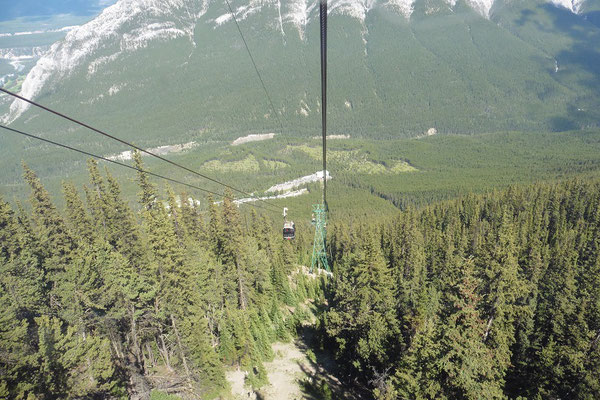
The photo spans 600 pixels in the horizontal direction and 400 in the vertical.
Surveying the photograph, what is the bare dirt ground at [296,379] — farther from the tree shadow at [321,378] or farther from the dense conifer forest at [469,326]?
the dense conifer forest at [469,326]

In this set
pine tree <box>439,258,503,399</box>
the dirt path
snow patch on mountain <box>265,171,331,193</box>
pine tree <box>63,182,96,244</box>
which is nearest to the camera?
pine tree <box>439,258,503,399</box>

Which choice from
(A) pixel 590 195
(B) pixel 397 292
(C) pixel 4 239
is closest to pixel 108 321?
(C) pixel 4 239

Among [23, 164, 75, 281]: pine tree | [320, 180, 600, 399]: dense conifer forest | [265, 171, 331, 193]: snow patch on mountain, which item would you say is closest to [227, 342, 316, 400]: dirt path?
[320, 180, 600, 399]: dense conifer forest

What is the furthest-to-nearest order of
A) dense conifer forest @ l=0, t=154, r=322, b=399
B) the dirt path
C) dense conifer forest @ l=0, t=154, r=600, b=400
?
the dirt path → dense conifer forest @ l=0, t=154, r=322, b=399 → dense conifer forest @ l=0, t=154, r=600, b=400

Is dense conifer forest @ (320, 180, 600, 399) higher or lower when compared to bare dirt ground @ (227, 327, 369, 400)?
higher

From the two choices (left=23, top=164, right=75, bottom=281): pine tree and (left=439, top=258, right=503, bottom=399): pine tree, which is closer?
(left=439, top=258, right=503, bottom=399): pine tree

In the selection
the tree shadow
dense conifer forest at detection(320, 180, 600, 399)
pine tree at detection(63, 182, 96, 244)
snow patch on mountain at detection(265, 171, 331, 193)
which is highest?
pine tree at detection(63, 182, 96, 244)

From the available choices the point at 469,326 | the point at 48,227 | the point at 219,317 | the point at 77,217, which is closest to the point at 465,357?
the point at 469,326

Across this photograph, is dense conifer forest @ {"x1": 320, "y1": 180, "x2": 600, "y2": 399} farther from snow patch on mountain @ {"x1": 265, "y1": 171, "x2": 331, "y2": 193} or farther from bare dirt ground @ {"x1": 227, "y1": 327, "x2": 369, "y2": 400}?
snow patch on mountain @ {"x1": 265, "y1": 171, "x2": 331, "y2": 193}

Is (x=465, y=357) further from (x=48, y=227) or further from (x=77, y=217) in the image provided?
(x=77, y=217)
